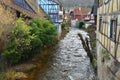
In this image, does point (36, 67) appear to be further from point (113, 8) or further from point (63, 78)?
point (113, 8)

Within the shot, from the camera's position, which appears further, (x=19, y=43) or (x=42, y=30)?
(x=42, y=30)

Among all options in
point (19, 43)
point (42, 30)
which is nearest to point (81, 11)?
point (42, 30)

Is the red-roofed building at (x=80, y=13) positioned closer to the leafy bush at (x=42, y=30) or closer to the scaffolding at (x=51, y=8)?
the scaffolding at (x=51, y=8)

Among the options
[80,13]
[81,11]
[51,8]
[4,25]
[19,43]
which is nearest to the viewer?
[4,25]

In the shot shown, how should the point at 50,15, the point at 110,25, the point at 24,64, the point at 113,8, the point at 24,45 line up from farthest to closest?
1. the point at 50,15
2. the point at 24,64
3. the point at 24,45
4. the point at 110,25
5. the point at 113,8

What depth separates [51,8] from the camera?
130 ft

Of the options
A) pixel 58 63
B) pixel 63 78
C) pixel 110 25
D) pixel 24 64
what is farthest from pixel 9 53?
pixel 110 25

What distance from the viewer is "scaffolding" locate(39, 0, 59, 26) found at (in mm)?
39281

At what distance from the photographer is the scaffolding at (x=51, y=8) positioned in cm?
3928

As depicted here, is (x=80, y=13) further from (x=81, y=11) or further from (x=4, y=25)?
(x=4, y=25)

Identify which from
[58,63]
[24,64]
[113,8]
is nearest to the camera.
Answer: [113,8]

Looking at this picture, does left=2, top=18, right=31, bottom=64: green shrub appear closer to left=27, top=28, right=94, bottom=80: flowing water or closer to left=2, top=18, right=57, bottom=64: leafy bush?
left=2, top=18, right=57, bottom=64: leafy bush

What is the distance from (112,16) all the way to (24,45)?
28.8 feet

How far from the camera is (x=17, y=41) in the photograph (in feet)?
57.6
